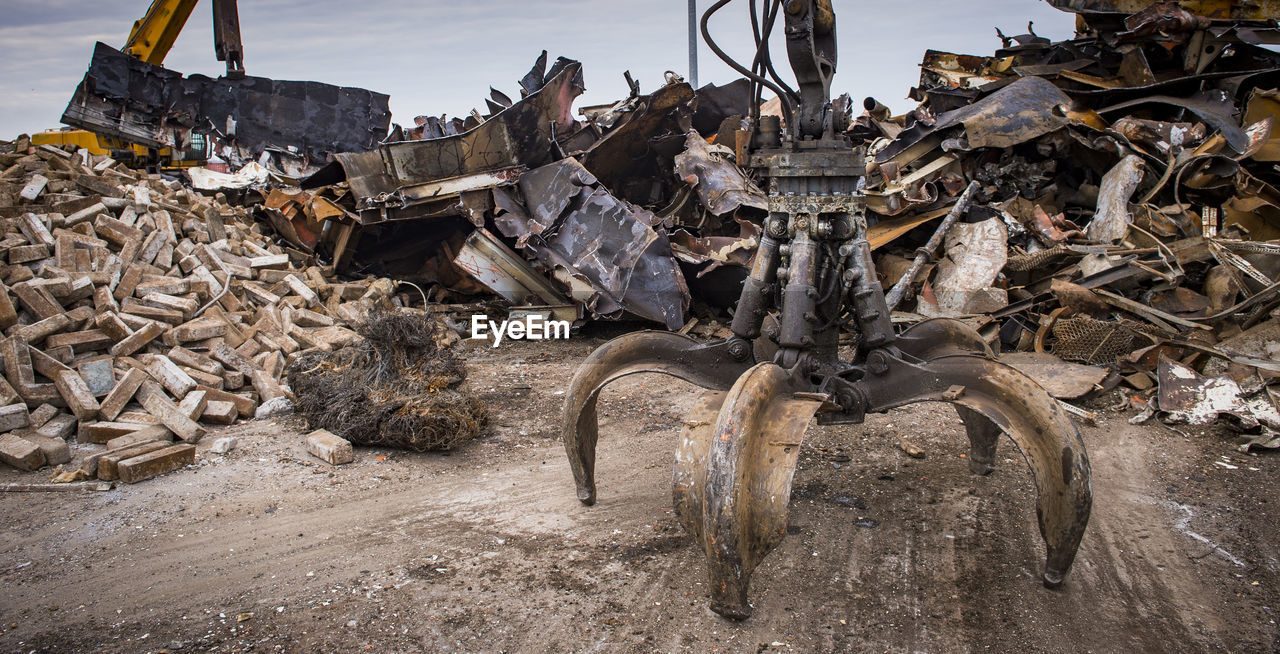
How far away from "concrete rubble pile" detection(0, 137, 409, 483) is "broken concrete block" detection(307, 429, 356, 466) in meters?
0.67

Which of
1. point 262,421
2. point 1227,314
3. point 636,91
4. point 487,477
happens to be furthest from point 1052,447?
point 636,91

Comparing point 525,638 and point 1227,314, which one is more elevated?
point 1227,314

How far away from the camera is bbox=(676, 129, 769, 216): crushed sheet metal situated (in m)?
7.47

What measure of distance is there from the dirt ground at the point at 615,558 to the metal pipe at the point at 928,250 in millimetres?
2280

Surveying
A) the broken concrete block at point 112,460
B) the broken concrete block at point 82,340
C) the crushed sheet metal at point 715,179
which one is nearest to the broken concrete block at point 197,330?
the broken concrete block at point 82,340

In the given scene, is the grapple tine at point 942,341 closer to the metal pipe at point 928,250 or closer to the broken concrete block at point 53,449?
the metal pipe at point 928,250

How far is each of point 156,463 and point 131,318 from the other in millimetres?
1983

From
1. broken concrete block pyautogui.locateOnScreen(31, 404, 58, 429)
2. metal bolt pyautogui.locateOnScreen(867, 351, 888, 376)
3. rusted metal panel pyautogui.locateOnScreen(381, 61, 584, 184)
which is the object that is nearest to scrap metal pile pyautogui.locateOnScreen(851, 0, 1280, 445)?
metal bolt pyautogui.locateOnScreen(867, 351, 888, 376)

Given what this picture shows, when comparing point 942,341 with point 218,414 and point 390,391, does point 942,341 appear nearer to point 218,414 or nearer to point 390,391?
point 390,391

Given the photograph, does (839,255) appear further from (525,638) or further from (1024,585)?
(525,638)

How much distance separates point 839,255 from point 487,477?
94.2 inches

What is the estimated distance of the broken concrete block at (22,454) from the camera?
13.4 feet

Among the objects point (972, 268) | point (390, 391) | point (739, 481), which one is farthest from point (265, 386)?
point (972, 268)

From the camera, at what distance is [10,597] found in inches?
116
